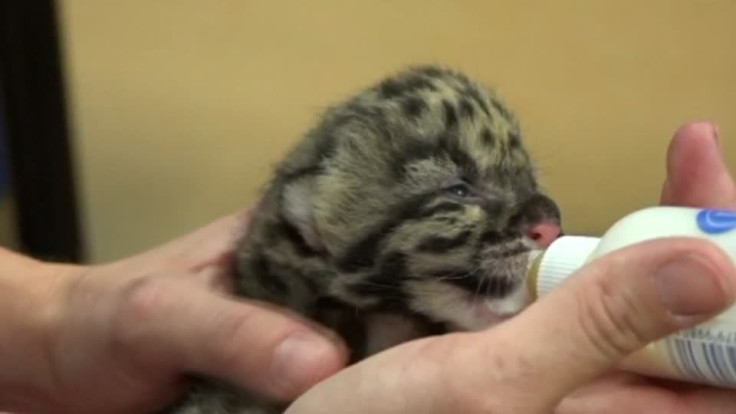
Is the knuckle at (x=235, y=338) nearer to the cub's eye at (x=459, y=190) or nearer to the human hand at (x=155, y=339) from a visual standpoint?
the human hand at (x=155, y=339)

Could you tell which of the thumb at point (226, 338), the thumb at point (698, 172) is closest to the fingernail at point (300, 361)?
the thumb at point (226, 338)

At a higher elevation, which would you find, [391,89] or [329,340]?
[391,89]

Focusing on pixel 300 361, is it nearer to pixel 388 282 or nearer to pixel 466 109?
pixel 388 282

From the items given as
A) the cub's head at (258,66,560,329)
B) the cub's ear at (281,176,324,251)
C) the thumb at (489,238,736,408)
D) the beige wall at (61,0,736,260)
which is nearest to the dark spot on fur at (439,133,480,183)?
the cub's head at (258,66,560,329)

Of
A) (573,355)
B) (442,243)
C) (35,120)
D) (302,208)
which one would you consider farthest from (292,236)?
(35,120)

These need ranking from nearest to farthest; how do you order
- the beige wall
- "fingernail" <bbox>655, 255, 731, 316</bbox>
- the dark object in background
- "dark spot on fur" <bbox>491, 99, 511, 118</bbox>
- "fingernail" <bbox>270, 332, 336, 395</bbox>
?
"fingernail" <bbox>655, 255, 731, 316</bbox>
"fingernail" <bbox>270, 332, 336, 395</bbox>
"dark spot on fur" <bbox>491, 99, 511, 118</bbox>
the dark object in background
the beige wall

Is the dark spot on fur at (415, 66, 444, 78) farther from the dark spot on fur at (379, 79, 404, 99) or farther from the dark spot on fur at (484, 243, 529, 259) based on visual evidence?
the dark spot on fur at (484, 243, 529, 259)
